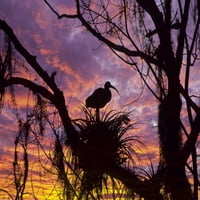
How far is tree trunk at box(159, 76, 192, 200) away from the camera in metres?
1.84

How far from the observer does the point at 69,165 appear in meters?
2.32

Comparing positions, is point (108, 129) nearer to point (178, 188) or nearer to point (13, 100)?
point (13, 100)

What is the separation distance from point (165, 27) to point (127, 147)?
2.81ft

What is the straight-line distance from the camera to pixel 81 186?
91.2 inches

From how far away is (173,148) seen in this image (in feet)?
6.42

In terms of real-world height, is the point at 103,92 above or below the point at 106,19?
above

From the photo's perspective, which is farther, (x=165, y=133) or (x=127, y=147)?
(x=127, y=147)

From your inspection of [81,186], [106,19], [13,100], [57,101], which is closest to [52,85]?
[57,101]

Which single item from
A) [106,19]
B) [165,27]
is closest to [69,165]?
[165,27]

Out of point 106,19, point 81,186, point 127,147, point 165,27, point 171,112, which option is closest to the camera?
point 171,112

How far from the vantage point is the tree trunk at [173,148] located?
1.84m

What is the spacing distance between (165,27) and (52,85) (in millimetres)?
682

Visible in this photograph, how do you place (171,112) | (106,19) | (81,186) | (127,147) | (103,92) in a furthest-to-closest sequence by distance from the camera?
(103,92) < (106,19) < (127,147) < (81,186) < (171,112)

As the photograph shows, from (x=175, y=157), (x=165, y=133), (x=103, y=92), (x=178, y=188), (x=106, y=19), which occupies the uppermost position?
(x=103, y=92)
